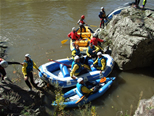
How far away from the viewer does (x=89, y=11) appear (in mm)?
14383

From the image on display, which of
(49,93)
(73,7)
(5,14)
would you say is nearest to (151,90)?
(49,93)

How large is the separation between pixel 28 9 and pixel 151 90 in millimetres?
14987

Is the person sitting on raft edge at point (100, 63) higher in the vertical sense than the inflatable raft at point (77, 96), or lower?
higher

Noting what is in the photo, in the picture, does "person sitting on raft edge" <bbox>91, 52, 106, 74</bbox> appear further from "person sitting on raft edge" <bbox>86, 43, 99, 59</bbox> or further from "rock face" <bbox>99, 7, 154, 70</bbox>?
"rock face" <bbox>99, 7, 154, 70</bbox>

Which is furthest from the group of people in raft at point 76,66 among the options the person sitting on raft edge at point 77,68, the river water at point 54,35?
the river water at point 54,35

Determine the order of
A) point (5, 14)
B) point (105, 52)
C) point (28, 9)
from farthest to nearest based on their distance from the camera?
point (28, 9)
point (5, 14)
point (105, 52)

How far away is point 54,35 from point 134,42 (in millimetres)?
5917

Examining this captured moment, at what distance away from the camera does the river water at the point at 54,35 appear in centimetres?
512

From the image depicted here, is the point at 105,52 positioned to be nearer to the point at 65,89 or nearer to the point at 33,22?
the point at 65,89

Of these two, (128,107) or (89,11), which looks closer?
(128,107)

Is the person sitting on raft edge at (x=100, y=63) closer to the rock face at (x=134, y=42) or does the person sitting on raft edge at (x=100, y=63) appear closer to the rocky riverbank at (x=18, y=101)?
the rock face at (x=134, y=42)

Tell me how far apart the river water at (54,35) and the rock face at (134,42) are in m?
0.47

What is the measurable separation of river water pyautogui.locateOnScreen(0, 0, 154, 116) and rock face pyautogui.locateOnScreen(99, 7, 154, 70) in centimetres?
47

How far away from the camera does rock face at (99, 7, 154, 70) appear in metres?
5.88
